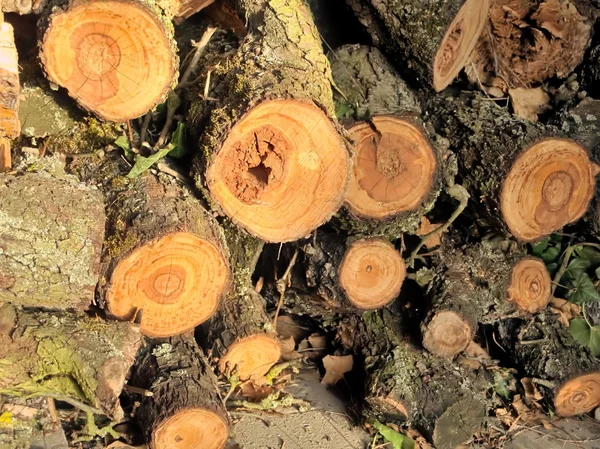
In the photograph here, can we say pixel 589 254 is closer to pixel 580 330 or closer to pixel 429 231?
pixel 580 330

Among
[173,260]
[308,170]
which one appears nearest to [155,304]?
[173,260]

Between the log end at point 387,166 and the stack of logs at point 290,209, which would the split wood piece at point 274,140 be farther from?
the log end at point 387,166

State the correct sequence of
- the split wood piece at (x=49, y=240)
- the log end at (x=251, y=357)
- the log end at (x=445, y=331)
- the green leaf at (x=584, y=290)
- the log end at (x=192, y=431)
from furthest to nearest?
the green leaf at (x=584, y=290)
the log end at (x=445, y=331)
the log end at (x=251, y=357)
the log end at (x=192, y=431)
the split wood piece at (x=49, y=240)

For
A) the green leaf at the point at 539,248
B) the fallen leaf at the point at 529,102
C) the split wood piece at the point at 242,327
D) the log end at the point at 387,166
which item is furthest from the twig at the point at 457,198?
the split wood piece at the point at 242,327

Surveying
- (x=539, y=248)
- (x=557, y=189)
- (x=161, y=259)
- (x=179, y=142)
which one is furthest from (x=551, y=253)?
(x=161, y=259)

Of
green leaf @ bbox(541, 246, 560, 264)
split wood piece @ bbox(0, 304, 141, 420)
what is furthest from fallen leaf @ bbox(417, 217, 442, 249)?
split wood piece @ bbox(0, 304, 141, 420)

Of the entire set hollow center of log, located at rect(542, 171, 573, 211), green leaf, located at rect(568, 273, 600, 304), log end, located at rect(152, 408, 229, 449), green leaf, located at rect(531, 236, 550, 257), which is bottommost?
log end, located at rect(152, 408, 229, 449)

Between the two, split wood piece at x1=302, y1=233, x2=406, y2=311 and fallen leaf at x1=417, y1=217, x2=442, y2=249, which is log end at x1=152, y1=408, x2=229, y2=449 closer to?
split wood piece at x1=302, y1=233, x2=406, y2=311

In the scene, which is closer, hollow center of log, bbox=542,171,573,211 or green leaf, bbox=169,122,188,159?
green leaf, bbox=169,122,188,159

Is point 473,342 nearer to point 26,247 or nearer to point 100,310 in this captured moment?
point 100,310
